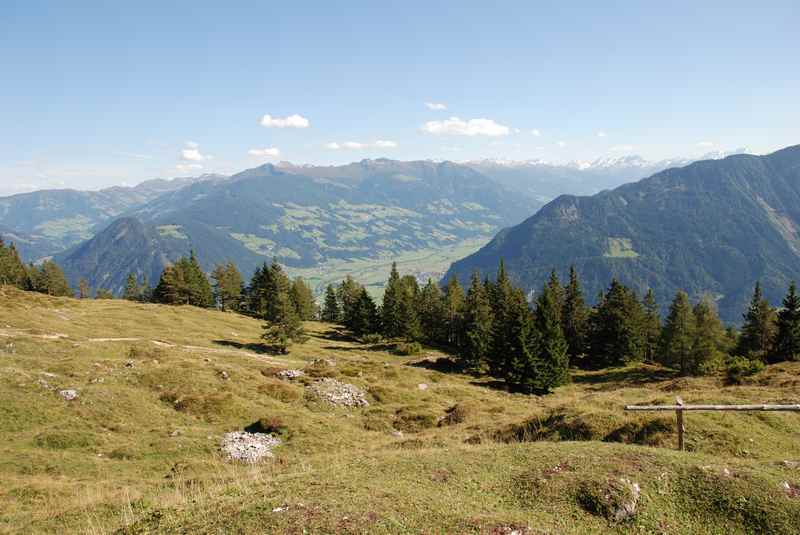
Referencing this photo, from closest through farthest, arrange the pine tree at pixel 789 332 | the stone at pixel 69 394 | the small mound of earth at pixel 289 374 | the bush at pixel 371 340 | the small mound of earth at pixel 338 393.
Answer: the stone at pixel 69 394 → the small mound of earth at pixel 338 393 → the small mound of earth at pixel 289 374 → the pine tree at pixel 789 332 → the bush at pixel 371 340

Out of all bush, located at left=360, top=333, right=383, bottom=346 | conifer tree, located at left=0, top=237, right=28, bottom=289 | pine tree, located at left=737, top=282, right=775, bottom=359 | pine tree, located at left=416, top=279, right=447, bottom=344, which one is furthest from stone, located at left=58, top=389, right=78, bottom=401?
conifer tree, located at left=0, top=237, right=28, bottom=289

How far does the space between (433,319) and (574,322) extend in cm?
3404

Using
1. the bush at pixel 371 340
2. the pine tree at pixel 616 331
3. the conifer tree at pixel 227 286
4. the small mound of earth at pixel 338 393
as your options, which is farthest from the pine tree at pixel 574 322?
the conifer tree at pixel 227 286

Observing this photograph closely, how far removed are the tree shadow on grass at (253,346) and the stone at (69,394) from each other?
38.1 m

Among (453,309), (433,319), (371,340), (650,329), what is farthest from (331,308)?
(650,329)

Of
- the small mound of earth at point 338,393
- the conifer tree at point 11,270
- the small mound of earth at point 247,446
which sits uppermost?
the conifer tree at point 11,270

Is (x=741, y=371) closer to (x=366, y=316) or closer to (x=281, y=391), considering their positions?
(x=281, y=391)

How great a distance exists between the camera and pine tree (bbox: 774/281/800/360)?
3027 inches

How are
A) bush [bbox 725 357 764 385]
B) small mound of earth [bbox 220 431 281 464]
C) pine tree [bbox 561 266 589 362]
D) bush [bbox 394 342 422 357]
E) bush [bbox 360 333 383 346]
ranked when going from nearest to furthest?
small mound of earth [bbox 220 431 281 464]
bush [bbox 725 357 764 385]
bush [bbox 394 342 422 357]
pine tree [bbox 561 266 589 362]
bush [bbox 360 333 383 346]

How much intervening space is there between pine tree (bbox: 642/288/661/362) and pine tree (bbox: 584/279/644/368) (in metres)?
2.97

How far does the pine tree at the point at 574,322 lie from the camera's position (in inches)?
3812

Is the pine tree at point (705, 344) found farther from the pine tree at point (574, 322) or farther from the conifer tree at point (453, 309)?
the conifer tree at point (453, 309)

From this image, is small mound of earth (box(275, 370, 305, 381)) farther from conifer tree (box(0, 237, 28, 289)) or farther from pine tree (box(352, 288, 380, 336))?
conifer tree (box(0, 237, 28, 289))

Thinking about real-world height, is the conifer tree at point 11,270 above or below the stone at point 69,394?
above
